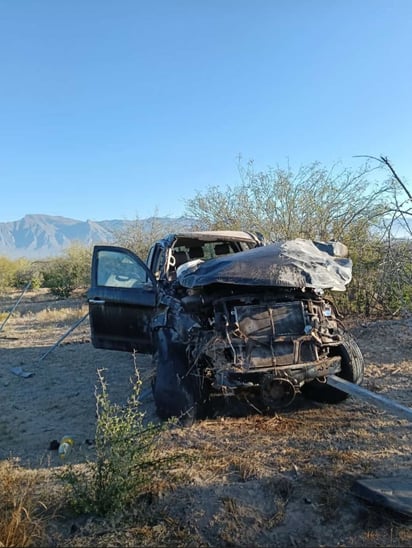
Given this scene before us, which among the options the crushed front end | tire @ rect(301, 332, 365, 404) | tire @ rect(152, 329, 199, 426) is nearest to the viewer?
the crushed front end

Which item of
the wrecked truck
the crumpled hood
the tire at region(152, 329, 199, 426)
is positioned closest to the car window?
the wrecked truck

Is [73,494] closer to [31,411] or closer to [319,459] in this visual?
[319,459]

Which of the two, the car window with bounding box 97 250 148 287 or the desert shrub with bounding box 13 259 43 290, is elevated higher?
the car window with bounding box 97 250 148 287

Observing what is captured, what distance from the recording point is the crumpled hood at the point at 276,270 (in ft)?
14.1

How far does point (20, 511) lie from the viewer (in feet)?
8.79

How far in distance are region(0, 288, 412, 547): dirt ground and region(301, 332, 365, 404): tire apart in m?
0.13

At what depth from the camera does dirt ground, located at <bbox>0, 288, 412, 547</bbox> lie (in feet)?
9.00

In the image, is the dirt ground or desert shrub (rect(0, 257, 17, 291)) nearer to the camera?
the dirt ground

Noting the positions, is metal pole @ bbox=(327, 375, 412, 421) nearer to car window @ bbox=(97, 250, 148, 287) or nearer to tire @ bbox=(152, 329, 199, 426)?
tire @ bbox=(152, 329, 199, 426)

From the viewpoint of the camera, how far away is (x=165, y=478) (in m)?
3.34

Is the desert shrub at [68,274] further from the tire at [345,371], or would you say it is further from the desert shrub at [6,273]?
the tire at [345,371]

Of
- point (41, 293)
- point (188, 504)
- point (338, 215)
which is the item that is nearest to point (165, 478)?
point (188, 504)

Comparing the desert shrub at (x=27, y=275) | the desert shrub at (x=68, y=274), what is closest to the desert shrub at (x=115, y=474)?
the desert shrub at (x=68, y=274)

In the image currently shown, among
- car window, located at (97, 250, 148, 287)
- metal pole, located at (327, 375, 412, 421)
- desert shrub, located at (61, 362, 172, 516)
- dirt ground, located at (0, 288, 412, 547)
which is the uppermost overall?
car window, located at (97, 250, 148, 287)
